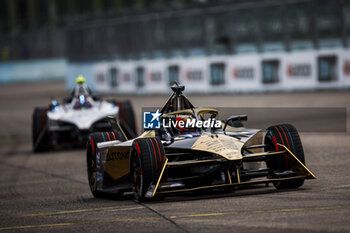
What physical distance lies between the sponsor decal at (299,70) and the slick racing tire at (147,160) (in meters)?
24.0

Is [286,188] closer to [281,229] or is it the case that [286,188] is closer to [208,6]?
[281,229]

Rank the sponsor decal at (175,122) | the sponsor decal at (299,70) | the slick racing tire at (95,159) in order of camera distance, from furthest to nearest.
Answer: the sponsor decal at (299,70) → the slick racing tire at (95,159) → the sponsor decal at (175,122)

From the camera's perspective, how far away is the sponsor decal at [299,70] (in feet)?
109

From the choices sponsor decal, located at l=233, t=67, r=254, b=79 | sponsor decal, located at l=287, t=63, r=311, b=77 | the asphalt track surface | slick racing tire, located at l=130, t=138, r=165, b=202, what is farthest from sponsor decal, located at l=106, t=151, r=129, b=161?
sponsor decal, located at l=233, t=67, r=254, b=79

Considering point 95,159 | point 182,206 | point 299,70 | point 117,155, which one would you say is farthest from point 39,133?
point 299,70

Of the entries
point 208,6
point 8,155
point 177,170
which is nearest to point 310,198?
point 177,170

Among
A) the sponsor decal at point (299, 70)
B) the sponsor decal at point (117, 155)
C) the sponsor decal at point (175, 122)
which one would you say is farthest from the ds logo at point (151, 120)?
the sponsor decal at point (299, 70)

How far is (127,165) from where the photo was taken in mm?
10812

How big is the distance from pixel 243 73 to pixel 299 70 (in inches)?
128

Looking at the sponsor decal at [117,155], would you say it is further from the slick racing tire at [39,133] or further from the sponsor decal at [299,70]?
the sponsor decal at [299,70]

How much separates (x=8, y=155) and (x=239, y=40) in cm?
2082

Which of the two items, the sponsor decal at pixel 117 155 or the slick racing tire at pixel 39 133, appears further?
the slick racing tire at pixel 39 133

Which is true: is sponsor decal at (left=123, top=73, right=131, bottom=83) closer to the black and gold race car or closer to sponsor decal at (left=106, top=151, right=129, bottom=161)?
the black and gold race car

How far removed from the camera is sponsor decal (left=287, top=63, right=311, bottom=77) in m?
33.1
